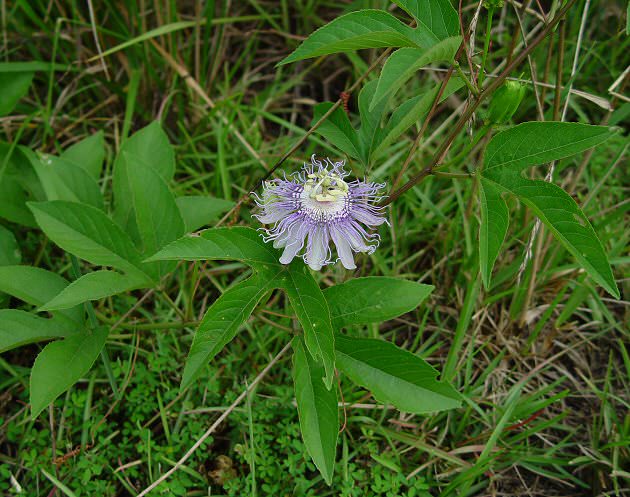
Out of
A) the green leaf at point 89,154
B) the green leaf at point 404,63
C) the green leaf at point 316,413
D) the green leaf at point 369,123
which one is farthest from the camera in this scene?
the green leaf at point 89,154

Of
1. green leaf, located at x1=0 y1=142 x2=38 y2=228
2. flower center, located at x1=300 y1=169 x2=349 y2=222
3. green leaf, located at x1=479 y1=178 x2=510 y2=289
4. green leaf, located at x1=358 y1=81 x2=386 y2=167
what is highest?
green leaf, located at x1=358 y1=81 x2=386 y2=167

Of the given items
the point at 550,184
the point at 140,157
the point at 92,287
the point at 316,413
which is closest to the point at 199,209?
the point at 140,157

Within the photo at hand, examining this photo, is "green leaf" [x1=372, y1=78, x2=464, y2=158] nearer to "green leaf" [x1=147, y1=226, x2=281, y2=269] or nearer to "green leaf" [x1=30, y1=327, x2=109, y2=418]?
"green leaf" [x1=147, y1=226, x2=281, y2=269]

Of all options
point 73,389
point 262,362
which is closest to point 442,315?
point 262,362

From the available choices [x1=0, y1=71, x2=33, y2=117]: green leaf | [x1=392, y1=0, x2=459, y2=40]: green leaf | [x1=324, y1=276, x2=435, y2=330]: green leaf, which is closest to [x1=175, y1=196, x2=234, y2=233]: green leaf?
[x1=324, y1=276, x2=435, y2=330]: green leaf

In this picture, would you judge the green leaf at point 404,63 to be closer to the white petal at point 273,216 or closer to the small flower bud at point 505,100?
the small flower bud at point 505,100

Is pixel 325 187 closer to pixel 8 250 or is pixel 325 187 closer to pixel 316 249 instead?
pixel 316 249

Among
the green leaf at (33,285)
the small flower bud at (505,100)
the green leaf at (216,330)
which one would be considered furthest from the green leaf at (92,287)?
the small flower bud at (505,100)
